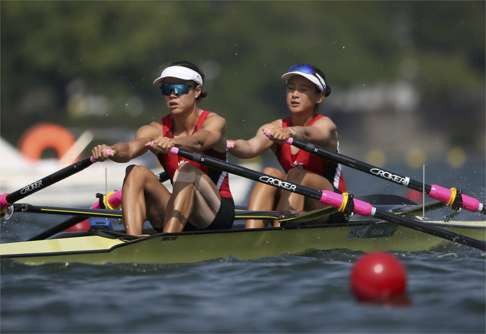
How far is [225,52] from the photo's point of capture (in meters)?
56.3

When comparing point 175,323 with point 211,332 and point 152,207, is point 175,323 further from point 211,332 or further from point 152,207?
point 152,207

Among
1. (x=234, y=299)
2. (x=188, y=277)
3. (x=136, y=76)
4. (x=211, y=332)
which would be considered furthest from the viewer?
(x=136, y=76)

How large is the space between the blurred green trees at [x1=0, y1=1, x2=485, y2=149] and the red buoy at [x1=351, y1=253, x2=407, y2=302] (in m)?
35.2

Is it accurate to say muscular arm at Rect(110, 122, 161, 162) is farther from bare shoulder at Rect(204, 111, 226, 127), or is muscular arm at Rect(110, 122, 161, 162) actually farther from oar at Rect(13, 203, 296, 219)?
oar at Rect(13, 203, 296, 219)

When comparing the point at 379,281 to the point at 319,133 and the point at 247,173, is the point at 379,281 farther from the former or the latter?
the point at 319,133

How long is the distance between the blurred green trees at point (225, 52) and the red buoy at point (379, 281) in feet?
115

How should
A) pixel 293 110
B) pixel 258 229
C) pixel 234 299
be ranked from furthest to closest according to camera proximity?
1. pixel 293 110
2. pixel 258 229
3. pixel 234 299

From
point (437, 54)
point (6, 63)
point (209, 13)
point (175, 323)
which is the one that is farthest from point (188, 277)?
point (437, 54)

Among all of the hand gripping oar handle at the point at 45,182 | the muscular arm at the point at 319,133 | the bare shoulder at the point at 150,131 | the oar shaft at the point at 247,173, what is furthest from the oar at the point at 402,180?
the hand gripping oar handle at the point at 45,182

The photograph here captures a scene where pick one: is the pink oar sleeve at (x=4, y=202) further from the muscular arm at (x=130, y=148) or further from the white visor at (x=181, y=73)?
the white visor at (x=181, y=73)

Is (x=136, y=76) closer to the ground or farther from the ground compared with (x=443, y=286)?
farther from the ground

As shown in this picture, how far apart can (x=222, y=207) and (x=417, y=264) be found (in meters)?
1.77

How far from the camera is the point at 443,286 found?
8.40m

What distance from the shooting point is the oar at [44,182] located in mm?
10141
